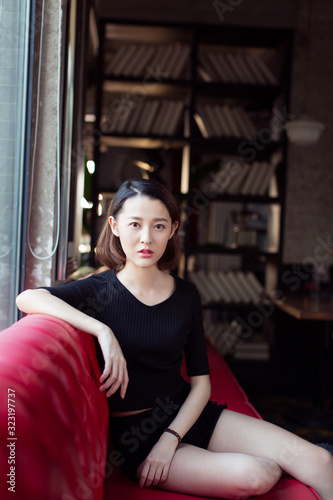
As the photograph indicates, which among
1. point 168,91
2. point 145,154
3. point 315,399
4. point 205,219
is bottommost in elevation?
point 315,399

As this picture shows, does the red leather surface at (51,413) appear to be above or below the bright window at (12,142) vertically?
below

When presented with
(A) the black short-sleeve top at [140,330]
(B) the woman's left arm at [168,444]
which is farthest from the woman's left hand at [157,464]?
(A) the black short-sleeve top at [140,330]

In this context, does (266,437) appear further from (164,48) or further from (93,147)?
(164,48)

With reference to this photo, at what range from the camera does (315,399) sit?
122 inches

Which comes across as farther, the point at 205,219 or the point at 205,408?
the point at 205,219

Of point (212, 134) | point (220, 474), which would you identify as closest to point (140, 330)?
point (220, 474)

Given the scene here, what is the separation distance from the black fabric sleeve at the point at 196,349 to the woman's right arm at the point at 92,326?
303 millimetres

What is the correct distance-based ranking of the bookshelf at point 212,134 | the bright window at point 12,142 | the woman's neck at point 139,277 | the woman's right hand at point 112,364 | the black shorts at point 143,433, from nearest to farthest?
the woman's right hand at point 112,364 < the black shorts at point 143,433 < the woman's neck at point 139,277 < the bright window at point 12,142 < the bookshelf at point 212,134

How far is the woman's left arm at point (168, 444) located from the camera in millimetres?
1254

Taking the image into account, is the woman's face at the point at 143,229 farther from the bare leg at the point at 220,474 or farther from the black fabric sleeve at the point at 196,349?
the bare leg at the point at 220,474

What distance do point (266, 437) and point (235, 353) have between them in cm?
254

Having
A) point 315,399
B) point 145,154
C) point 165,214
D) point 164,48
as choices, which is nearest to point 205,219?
point 145,154

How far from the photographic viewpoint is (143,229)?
138cm

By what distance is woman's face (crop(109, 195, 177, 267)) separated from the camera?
139 cm
